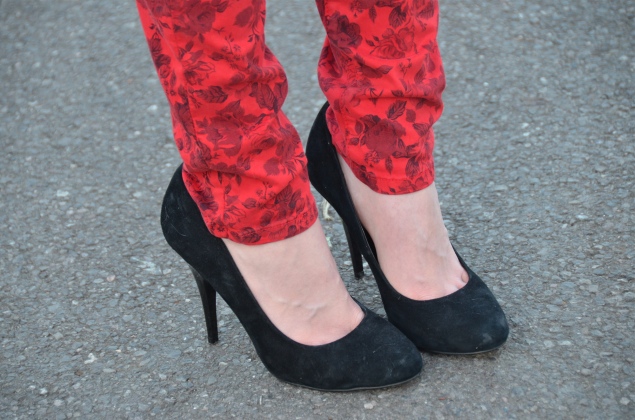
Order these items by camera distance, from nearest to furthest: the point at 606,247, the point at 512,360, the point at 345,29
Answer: the point at 345,29 < the point at 512,360 < the point at 606,247

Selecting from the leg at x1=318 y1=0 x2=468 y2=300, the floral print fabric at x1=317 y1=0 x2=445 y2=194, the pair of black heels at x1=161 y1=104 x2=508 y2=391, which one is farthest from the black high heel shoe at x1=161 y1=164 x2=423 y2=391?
the floral print fabric at x1=317 y1=0 x2=445 y2=194

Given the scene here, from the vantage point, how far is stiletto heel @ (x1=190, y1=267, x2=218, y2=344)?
118 centimetres

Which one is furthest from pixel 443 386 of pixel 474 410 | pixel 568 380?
pixel 568 380

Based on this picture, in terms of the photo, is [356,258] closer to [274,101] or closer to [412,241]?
[412,241]

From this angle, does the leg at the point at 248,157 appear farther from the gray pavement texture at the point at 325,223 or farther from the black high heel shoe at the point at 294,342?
the gray pavement texture at the point at 325,223

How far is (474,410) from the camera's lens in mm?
1058

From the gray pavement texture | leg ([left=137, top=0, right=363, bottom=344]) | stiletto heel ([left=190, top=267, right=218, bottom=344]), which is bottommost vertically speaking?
the gray pavement texture

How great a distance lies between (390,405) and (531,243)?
19.5 inches

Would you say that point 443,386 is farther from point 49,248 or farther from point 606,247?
point 49,248

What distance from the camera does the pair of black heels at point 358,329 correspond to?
1084 mm

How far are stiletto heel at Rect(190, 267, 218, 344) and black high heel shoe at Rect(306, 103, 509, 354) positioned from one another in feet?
0.84

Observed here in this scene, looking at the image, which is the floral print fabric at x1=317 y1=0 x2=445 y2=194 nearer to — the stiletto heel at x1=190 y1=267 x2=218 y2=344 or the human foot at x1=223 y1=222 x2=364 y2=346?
the human foot at x1=223 y1=222 x2=364 y2=346

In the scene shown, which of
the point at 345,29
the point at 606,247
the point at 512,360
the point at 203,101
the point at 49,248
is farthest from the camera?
the point at 49,248

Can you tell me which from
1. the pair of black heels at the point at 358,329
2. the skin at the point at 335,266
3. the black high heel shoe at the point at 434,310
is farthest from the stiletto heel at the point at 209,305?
the black high heel shoe at the point at 434,310
